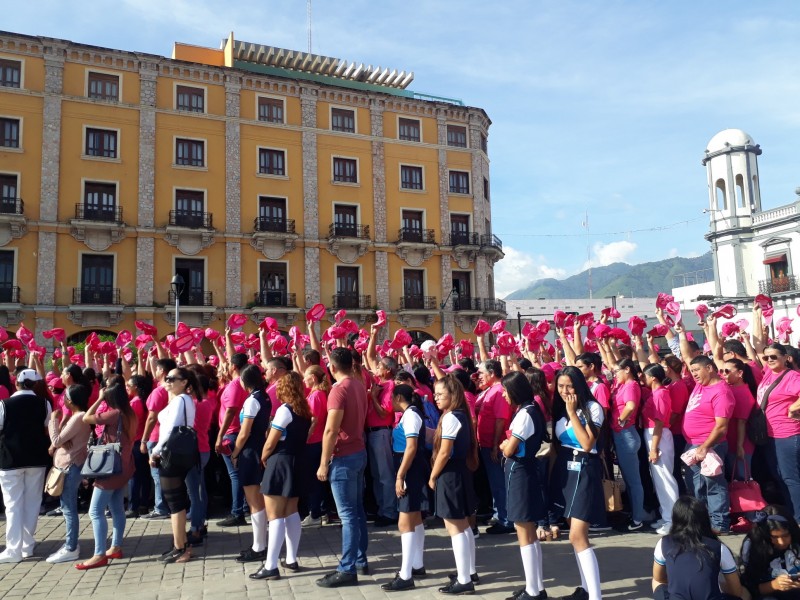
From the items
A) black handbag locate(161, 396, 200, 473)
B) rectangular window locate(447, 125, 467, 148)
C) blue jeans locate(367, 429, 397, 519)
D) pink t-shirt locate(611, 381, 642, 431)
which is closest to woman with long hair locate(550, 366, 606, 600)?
pink t-shirt locate(611, 381, 642, 431)

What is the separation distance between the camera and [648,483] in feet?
23.8

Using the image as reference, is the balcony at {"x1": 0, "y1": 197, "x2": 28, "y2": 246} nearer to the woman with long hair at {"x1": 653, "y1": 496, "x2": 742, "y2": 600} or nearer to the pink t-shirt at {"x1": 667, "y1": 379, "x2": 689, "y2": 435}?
the pink t-shirt at {"x1": 667, "y1": 379, "x2": 689, "y2": 435}

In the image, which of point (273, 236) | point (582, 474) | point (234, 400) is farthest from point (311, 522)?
point (273, 236)

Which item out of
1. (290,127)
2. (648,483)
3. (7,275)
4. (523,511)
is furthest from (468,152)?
(523,511)

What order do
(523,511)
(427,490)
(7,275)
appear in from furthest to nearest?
(7,275) < (427,490) < (523,511)

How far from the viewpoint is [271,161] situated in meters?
31.4

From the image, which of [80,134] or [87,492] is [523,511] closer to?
[87,492]

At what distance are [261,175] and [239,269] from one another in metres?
4.86

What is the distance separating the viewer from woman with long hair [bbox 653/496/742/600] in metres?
3.44

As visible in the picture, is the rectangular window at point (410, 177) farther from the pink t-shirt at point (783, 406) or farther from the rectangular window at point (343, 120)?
the pink t-shirt at point (783, 406)

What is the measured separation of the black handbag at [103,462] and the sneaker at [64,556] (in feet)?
2.97

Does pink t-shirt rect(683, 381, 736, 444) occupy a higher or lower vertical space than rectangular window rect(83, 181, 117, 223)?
lower

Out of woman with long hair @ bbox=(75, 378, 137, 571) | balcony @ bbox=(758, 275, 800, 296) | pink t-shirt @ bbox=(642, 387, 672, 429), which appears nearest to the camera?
woman with long hair @ bbox=(75, 378, 137, 571)

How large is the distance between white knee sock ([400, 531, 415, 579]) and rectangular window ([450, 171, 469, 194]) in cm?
3099
